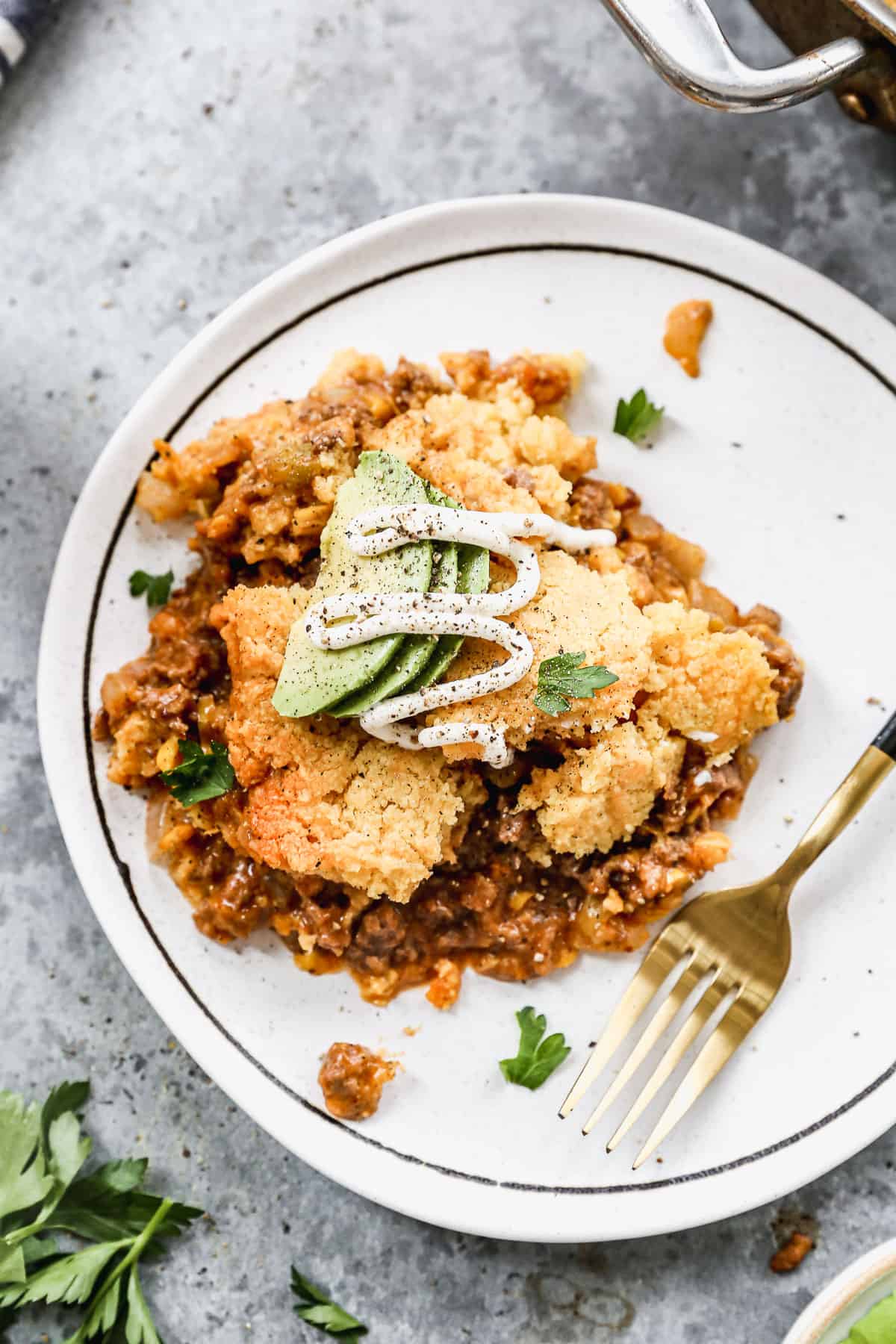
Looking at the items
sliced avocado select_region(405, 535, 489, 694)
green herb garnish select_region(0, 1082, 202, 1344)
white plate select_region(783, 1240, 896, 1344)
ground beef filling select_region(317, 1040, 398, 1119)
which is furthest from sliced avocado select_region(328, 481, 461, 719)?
white plate select_region(783, 1240, 896, 1344)

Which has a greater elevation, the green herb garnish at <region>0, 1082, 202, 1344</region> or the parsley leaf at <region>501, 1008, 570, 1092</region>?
the parsley leaf at <region>501, 1008, 570, 1092</region>

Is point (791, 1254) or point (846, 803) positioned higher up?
point (846, 803)

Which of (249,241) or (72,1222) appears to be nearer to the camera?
(72,1222)

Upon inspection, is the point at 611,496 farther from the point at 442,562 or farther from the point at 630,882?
the point at 630,882

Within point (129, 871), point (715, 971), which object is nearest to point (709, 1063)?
point (715, 971)

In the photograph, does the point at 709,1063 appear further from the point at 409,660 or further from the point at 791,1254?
the point at 409,660

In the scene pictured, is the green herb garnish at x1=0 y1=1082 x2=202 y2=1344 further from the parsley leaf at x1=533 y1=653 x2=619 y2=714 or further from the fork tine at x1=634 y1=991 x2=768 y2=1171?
the parsley leaf at x1=533 y1=653 x2=619 y2=714
